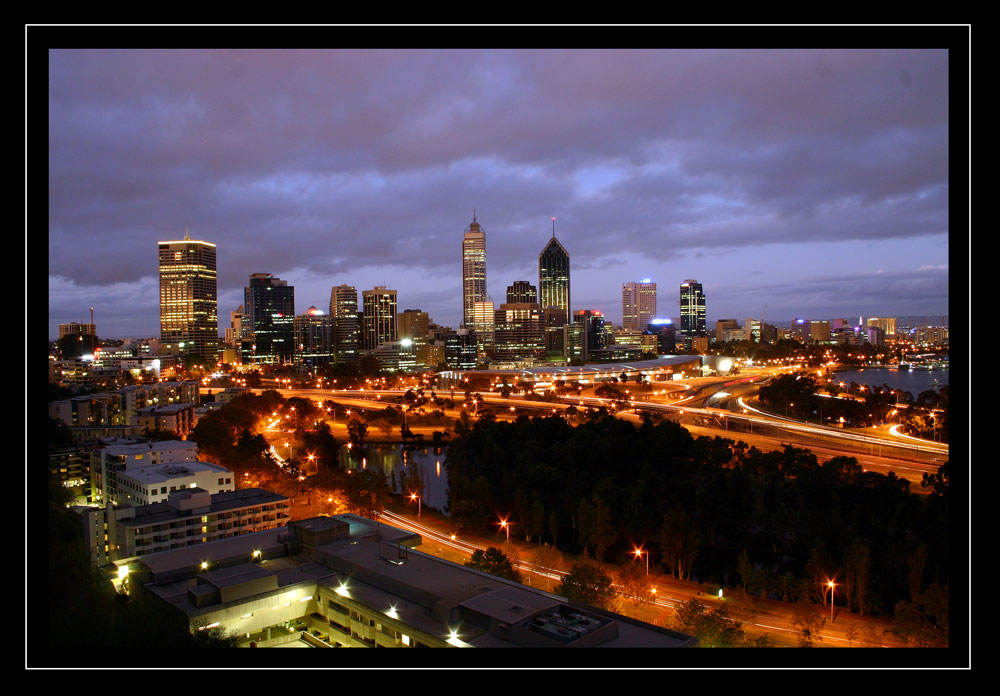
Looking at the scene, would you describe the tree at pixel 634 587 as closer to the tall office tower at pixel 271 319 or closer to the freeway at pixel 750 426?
the freeway at pixel 750 426

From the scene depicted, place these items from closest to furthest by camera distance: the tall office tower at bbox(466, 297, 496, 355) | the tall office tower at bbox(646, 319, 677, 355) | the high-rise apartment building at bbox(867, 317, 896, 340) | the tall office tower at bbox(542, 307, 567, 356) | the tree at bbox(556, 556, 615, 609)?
the tree at bbox(556, 556, 615, 609)
the high-rise apartment building at bbox(867, 317, 896, 340)
the tall office tower at bbox(542, 307, 567, 356)
the tall office tower at bbox(466, 297, 496, 355)
the tall office tower at bbox(646, 319, 677, 355)

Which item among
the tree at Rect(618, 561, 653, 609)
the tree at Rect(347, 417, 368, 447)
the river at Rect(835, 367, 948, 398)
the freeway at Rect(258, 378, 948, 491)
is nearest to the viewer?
the tree at Rect(618, 561, 653, 609)

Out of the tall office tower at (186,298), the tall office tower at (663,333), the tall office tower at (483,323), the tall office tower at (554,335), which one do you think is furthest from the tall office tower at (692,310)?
the tall office tower at (186,298)

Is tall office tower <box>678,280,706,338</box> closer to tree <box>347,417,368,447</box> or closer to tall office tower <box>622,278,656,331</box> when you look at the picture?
tall office tower <box>622,278,656,331</box>

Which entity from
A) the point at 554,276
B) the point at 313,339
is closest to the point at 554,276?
the point at 554,276

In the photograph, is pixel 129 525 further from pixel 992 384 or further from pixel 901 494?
pixel 901 494

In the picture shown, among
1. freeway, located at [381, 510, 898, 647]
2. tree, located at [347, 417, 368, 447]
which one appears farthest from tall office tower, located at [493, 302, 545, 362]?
freeway, located at [381, 510, 898, 647]

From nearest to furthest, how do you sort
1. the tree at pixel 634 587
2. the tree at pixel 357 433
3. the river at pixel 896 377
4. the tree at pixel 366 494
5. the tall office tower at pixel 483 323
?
the tree at pixel 634 587
the tree at pixel 366 494
the tree at pixel 357 433
the river at pixel 896 377
the tall office tower at pixel 483 323
